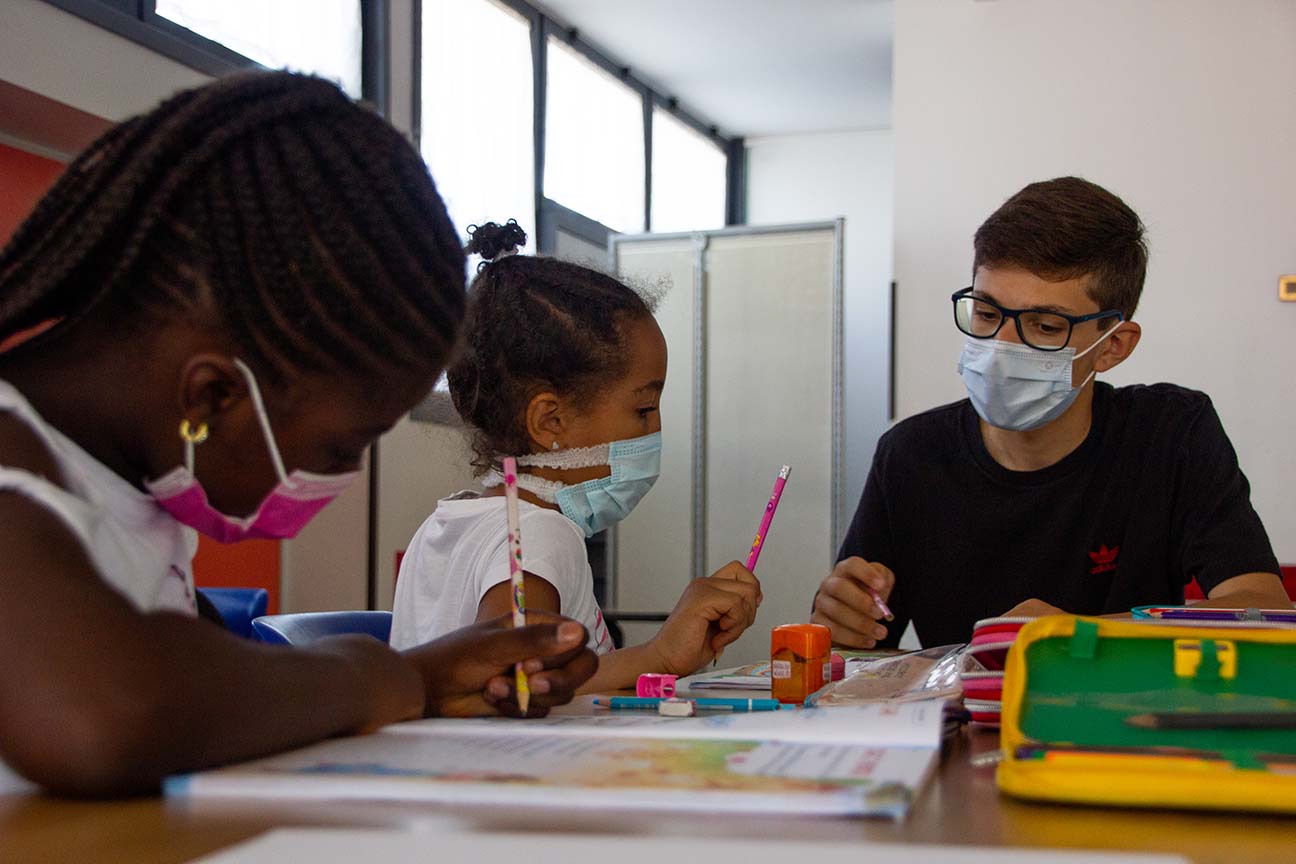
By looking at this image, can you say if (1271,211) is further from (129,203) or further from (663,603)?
(129,203)

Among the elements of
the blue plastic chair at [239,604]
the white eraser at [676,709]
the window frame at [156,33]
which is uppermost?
the window frame at [156,33]

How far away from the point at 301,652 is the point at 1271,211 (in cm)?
450

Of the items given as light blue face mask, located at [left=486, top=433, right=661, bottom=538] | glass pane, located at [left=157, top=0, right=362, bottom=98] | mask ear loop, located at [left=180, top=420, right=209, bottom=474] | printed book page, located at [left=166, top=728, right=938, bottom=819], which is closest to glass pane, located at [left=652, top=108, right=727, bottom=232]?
glass pane, located at [left=157, top=0, right=362, bottom=98]

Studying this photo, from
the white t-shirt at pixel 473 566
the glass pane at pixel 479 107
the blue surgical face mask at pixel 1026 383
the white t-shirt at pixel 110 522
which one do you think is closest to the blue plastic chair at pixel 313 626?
the white t-shirt at pixel 473 566

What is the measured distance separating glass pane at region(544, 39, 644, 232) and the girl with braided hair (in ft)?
17.1

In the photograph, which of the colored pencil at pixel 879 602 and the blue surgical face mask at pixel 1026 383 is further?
the blue surgical face mask at pixel 1026 383

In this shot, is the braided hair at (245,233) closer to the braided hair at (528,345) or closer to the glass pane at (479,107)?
the braided hair at (528,345)

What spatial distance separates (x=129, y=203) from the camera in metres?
0.78

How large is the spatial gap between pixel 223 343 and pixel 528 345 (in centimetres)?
98

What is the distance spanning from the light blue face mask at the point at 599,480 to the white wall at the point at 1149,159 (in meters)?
3.12

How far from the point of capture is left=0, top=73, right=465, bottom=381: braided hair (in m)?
0.79

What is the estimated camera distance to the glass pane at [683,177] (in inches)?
290

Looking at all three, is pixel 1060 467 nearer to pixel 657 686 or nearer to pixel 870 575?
pixel 870 575

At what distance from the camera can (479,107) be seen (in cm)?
545
